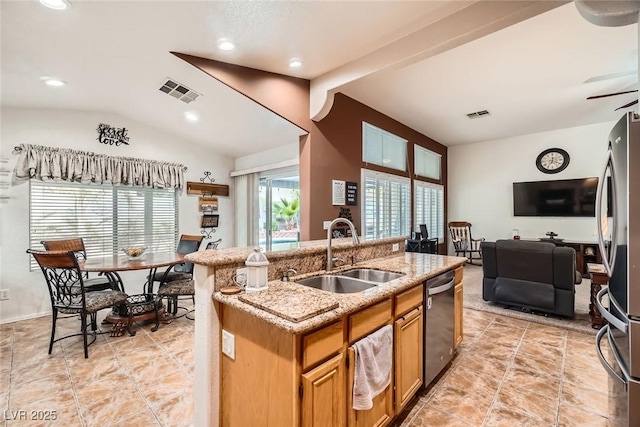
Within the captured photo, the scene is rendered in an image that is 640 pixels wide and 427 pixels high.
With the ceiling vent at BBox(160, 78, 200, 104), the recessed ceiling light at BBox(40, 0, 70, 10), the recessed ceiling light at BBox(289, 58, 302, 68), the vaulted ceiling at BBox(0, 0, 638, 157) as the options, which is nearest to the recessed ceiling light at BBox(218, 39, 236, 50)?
the vaulted ceiling at BBox(0, 0, 638, 157)

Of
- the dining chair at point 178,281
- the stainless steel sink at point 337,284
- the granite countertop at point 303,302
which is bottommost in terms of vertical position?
the dining chair at point 178,281

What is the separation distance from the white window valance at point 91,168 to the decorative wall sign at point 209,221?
73 cm

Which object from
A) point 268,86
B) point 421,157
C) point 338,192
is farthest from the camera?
point 421,157

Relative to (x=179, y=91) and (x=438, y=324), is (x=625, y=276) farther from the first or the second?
(x=179, y=91)

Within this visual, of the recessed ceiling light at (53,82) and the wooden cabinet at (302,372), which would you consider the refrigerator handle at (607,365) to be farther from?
the recessed ceiling light at (53,82)

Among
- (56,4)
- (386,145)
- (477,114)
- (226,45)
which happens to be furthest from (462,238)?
(56,4)

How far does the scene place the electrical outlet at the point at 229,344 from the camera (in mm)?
1503

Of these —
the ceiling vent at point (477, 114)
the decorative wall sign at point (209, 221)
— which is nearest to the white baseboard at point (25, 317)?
the decorative wall sign at point (209, 221)

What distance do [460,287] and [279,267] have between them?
173 cm

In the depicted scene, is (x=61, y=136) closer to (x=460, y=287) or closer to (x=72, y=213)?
(x=72, y=213)

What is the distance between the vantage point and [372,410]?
1589 mm

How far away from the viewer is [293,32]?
2.63 meters

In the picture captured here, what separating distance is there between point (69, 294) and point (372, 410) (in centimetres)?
314

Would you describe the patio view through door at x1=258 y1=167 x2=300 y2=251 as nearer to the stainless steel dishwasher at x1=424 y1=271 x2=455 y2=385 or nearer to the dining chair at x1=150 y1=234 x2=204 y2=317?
the dining chair at x1=150 y1=234 x2=204 y2=317
